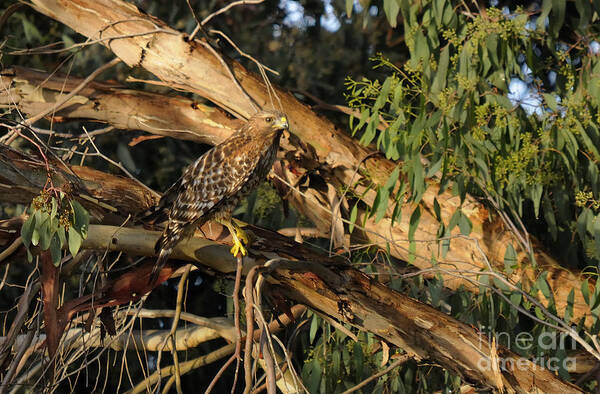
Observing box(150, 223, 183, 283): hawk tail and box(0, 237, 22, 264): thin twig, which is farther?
box(150, 223, 183, 283): hawk tail

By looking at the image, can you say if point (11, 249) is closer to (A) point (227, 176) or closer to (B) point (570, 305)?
(A) point (227, 176)

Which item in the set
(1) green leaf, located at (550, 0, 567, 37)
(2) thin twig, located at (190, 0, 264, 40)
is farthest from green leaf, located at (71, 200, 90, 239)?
(1) green leaf, located at (550, 0, 567, 37)

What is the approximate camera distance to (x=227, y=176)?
10.9 feet

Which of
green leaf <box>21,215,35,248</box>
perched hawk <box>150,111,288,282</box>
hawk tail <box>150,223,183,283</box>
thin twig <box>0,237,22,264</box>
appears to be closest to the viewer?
green leaf <box>21,215,35,248</box>

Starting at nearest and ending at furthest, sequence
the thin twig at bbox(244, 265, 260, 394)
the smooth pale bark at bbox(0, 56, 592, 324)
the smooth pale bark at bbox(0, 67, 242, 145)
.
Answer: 1. the thin twig at bbox(244, 265, 260, 394)
2. the smooth pale bark at bbox(0, 56, 592, 324)
3. the smooth pale bark at bbox(0, 67, 242, 145)

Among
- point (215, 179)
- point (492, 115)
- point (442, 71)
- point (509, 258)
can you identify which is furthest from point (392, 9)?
point (509, 258)

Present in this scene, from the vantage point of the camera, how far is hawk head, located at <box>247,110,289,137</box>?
3.45 meters

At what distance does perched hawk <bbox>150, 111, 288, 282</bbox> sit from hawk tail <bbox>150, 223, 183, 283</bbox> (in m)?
0.19

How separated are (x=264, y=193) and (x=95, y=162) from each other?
54.4 inches

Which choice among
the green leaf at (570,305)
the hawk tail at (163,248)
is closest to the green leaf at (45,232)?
the hawk tail at (163,248)

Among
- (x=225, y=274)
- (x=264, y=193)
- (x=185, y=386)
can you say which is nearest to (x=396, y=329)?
(x=225, y=274)

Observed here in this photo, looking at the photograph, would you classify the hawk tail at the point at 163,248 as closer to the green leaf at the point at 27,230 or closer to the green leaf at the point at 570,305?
the green leaf at the point at 27,230

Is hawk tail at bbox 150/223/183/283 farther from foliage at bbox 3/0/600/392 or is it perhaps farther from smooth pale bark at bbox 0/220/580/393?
foliage at bbox 3/0/600/392

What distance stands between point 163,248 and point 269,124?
99 cm
